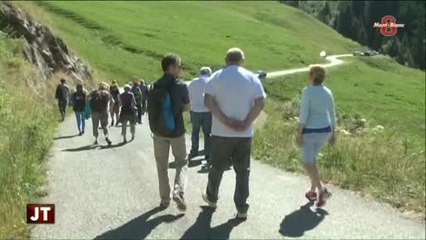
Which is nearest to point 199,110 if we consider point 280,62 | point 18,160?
point 18,160

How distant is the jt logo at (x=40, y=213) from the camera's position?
901 centimetres

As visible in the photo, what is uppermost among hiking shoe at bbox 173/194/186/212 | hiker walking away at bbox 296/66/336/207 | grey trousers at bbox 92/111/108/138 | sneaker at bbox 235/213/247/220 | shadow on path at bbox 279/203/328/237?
hiker walking away at bbox 296/66/336/207

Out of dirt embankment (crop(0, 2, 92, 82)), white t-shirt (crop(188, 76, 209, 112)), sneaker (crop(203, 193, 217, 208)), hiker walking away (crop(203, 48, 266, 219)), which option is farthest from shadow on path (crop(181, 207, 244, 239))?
dirt embankment (crop(0, 2, 92, 82))

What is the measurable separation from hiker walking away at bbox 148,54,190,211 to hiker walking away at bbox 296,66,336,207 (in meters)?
1.72

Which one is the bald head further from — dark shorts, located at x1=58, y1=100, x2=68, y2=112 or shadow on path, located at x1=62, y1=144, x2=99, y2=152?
dark shorts, located at x1=58, y1=100, x2=68, y2=112

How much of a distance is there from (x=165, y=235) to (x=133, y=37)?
64.7 m

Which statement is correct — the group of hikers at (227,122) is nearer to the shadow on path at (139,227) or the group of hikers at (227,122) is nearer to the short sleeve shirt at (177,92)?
the short sleeve shirt at (177,92)

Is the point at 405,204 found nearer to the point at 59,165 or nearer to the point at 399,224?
the point at 399,224

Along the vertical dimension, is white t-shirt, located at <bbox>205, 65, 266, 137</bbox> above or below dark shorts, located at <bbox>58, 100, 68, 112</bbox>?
above

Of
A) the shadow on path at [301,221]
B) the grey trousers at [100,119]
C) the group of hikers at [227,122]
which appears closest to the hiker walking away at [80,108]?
the grey trousers at [100,119]

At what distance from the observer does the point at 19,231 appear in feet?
27.5

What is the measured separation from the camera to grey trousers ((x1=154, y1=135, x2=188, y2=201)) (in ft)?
31.7

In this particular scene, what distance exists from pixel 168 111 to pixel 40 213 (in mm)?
2131

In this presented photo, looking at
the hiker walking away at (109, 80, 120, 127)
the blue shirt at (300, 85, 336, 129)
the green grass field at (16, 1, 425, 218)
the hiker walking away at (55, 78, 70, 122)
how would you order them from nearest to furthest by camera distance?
the blue shirt at (300, 85, 336, 129), the green grass field at (16, 1, 425, 218), the hiker walking away at (109, 80, 120, 127), the hiker walking away at (55, 78, 70, 122)
